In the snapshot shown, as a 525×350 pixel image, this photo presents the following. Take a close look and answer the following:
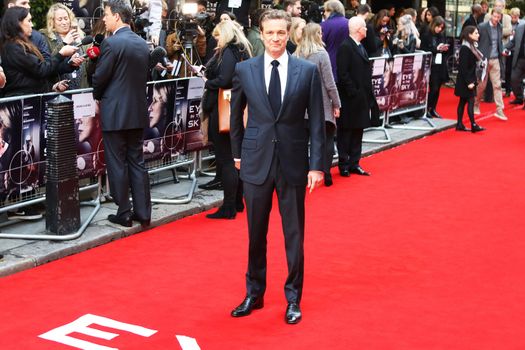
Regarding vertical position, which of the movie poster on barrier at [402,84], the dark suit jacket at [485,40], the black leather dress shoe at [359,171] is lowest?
the black leather dress shoe at [359,171]

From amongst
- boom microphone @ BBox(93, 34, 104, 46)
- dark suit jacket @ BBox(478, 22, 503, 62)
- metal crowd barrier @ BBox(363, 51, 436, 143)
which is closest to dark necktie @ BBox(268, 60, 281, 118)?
boom microphone @ BBox(93, 34, 104, 46)

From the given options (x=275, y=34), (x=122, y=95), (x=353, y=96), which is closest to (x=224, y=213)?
(x=122, y=95)

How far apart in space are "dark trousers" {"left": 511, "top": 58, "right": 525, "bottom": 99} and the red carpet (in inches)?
361

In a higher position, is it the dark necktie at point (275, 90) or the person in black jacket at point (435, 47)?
the dark necktie at point (275, 90)

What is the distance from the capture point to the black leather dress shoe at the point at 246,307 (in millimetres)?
5934

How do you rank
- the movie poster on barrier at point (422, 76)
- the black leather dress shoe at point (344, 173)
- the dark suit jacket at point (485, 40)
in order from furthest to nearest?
the dark suit jacket at point (485, 40)
the movie poster on barrier at point (422, 76)
the black leather dress shoe at point (344, 173)

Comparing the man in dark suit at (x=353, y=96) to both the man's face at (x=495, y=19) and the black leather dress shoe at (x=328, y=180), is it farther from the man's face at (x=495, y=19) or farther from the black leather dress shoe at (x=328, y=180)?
the man's face at (x=495, y=19)

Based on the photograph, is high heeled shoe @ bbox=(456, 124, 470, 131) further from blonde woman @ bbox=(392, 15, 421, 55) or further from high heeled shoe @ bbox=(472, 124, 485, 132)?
blonde woman @ bbox=(392, 15, 421, 55)

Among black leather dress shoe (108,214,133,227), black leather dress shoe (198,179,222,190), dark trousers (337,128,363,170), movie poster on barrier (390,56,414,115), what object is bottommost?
black leather dress shoe (198,179,222,190)

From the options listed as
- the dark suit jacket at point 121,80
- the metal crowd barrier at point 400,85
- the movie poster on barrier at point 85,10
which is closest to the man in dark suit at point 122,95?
the dark suit jacket at point 121,80

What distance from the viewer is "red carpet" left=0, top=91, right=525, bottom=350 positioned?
564 centimetres

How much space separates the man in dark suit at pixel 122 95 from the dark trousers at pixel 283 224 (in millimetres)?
2419

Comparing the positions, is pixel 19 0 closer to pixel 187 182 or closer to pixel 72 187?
pixel 72 187

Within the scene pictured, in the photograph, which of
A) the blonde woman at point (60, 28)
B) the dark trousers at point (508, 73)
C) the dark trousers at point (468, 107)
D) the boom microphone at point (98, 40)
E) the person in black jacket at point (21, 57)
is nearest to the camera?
Result: the person in black jacket at point (21, 57)
